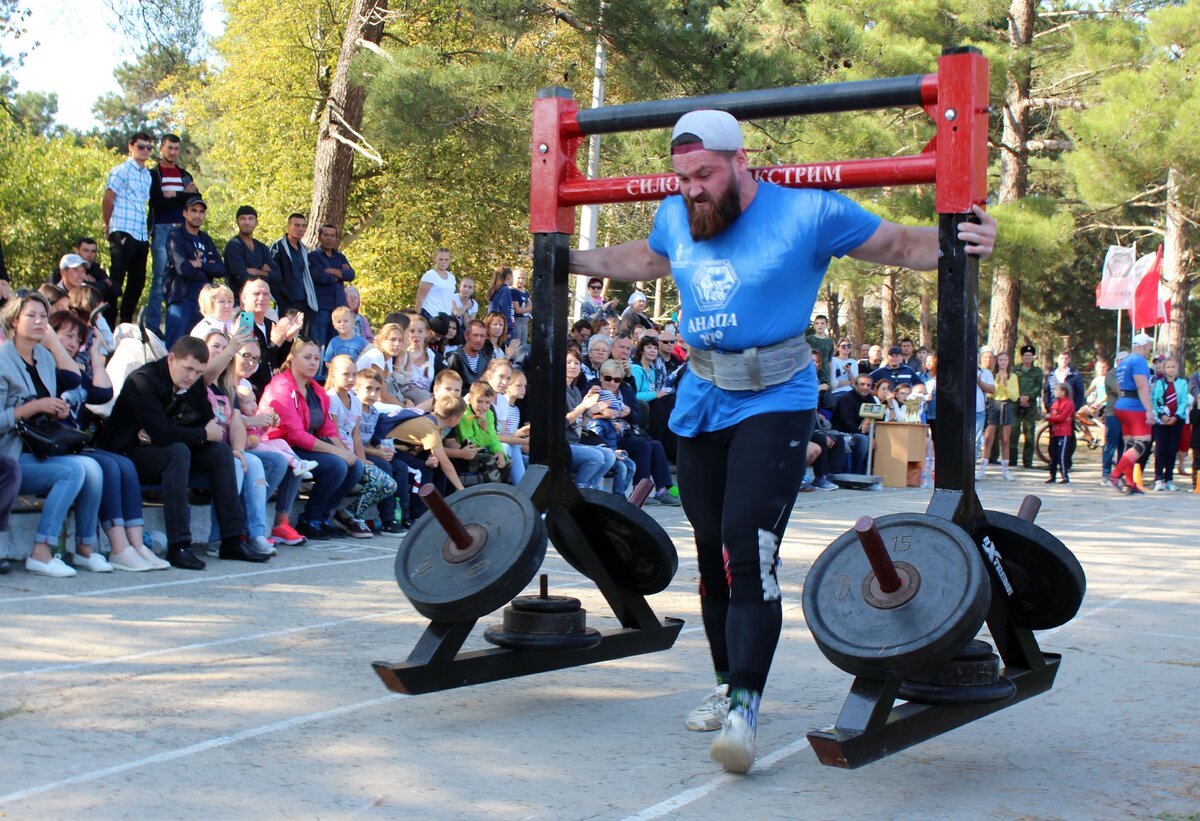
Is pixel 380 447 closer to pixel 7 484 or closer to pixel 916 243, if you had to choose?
pixel 7 484

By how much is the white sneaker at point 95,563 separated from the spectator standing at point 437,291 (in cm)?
698

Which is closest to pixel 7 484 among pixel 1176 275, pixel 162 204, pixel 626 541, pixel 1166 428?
pixel 626 541

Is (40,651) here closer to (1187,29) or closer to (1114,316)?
(1187,29)

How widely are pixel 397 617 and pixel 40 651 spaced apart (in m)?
1.69

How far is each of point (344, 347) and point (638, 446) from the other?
2866mm

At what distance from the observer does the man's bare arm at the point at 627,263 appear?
476 cm

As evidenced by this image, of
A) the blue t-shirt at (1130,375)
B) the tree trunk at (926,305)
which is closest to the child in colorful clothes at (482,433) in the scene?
the blue t-shirt at (1130,375)

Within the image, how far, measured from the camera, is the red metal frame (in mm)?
4254

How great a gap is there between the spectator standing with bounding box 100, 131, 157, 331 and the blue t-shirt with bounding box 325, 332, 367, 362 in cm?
206

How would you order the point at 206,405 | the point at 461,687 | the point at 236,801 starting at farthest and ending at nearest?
the point at 206,405
the point at 461,687
the point at 236,801

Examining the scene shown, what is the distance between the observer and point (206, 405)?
8195mm

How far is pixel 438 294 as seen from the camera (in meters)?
14.5

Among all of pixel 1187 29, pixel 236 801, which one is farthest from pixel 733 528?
pixel 1187 29

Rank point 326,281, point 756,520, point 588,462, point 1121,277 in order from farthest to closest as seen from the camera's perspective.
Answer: point 1121,277
point 326,281
point 588,462
point 756,520
